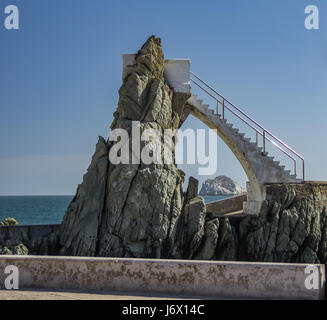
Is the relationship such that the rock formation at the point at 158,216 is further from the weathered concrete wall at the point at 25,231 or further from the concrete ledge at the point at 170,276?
the concrete ledge at the point at 170,276

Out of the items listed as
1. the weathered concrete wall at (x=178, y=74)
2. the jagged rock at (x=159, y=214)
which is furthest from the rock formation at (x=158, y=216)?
the weathered concrete wall at (x=178, y=74)

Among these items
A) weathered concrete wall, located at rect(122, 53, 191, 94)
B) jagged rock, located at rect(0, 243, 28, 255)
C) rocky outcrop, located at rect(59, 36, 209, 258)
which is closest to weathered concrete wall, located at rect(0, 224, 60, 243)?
jagged rock, located at rect(0, 243, 28, 255)

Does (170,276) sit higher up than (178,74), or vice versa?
(178,74)

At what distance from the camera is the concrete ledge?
659cm

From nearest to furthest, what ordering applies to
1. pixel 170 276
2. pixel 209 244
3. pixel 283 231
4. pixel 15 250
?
pixel 170 276
pixel 15 250
pixel 209 244
pixel 283 231

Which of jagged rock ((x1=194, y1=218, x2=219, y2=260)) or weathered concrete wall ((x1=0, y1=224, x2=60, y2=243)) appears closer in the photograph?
jagged rock ((x1=194, y1=218, x2=219, y2=260))

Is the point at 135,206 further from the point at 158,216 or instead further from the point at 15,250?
the point at 15,250

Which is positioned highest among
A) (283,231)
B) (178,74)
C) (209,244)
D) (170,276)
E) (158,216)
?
(178,74)

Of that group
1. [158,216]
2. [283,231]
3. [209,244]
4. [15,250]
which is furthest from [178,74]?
[15,250]

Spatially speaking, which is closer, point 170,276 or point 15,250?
point 170,276

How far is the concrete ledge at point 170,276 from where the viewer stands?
21.6ft

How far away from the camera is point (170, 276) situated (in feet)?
22.4

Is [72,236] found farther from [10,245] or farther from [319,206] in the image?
[319,206]

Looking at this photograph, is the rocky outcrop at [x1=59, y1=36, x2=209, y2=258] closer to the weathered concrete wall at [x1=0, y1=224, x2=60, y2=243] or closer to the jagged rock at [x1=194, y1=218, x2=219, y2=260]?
the jagged rock at [x1=194, y1=218, x2=219, y2=260]
